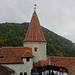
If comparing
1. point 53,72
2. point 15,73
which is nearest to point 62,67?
point 53,72

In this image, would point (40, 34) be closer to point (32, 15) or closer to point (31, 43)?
point (31, 43)

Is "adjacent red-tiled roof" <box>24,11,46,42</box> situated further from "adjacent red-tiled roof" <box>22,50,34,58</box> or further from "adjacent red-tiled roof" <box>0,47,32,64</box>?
"adjacent red-tiled roof" <box>22,50,34,58</box>

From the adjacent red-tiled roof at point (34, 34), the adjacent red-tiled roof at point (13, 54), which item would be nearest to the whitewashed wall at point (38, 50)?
the adjacent red-tiled roof at point (34, 34)

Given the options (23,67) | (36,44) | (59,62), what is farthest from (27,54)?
(59,62)

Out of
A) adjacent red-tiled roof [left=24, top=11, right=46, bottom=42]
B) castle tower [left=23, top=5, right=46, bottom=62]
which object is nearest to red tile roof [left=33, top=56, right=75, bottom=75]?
castle tower [left=23, top=5, right=46, bottom=62]

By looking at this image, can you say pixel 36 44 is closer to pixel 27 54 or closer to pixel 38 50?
pixel 38 50

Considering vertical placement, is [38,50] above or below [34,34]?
below

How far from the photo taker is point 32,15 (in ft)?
86.1

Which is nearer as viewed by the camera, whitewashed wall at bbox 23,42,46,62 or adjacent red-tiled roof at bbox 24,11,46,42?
whitewashed wall at bbox 23,42,46,62

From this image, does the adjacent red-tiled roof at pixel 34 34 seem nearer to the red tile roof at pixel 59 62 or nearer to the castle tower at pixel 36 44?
the castle tower at pixel 36 44

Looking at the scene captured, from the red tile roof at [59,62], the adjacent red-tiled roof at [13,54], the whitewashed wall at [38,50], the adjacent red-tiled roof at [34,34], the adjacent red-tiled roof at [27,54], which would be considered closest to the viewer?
the adjacent red-tiled roof at [13,54]

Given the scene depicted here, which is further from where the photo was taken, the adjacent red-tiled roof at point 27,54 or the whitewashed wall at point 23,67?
the adjacent red-tiled roof at point 27,54

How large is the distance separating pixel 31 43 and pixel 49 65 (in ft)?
19.4

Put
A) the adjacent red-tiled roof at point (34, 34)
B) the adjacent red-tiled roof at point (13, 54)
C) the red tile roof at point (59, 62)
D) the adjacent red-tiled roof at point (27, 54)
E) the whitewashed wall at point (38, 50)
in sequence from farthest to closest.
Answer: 1. the adjacent red-tiled roof at point (34, 34)
2. the whitewashed wall at point (38, 50)
3. the red tile roof at point (59, 62)
4. the adjacent red-tiled roof at point (27, 54)
5. the adjacent red-tiled roof at point (13, 54)
